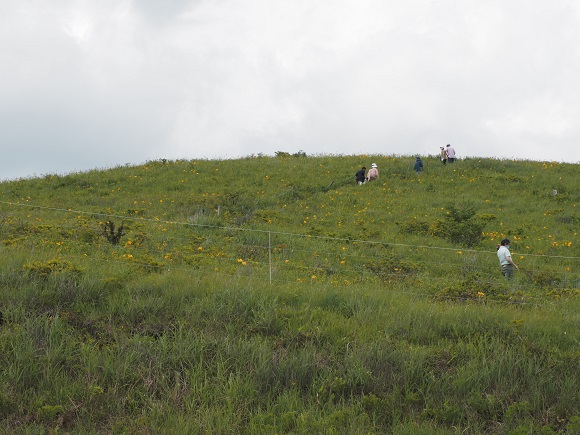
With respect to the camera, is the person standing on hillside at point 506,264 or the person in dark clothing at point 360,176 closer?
the person standing on hillside at point 506,264

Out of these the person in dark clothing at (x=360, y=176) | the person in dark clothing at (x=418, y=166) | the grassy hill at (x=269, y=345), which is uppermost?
the person in dark clothing at (x=418, y=166)

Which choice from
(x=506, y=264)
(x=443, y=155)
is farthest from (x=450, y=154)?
(x=506, y=264)

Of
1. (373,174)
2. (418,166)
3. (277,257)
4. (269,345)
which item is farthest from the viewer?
(418,166)

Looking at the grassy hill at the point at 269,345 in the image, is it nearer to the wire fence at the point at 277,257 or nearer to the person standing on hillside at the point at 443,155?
the wire fence at the point at 277,257

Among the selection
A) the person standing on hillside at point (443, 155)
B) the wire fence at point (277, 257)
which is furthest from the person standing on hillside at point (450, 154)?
the wire fence at point (277, 257)

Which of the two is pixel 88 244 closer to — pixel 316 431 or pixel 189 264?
pixel 189 264

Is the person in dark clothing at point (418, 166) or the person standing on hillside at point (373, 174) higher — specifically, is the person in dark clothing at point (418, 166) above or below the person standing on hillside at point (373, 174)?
above

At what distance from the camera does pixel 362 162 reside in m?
26.3

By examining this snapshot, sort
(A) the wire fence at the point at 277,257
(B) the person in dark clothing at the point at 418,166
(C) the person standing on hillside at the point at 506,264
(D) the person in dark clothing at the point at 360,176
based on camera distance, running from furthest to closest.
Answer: (B) the person in dark clothing at the point at 418,166 < (D) the person in dark clothing at the point at 360,176 < (C) the person standing on hillside at the point at 506,264 < (A) the wire fence at the point at 277,257

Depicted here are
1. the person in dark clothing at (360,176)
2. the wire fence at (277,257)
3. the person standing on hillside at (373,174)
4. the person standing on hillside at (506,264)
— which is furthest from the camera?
the person standing on hillside at (373,174)

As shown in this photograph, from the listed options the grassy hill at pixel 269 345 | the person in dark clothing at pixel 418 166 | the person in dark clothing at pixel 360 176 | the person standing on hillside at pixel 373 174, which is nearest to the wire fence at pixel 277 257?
the grassy hill at pixel 269 345

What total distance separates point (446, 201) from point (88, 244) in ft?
42.1

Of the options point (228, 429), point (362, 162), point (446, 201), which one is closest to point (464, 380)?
point (228, 429)

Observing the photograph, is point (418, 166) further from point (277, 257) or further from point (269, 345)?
point (269, 345)
